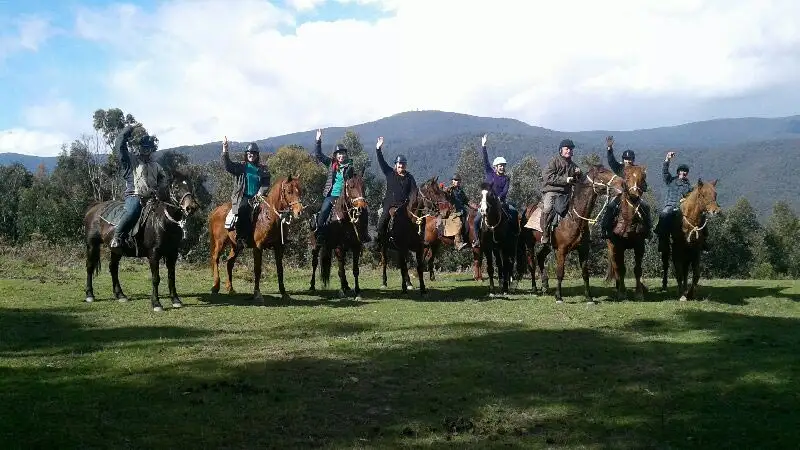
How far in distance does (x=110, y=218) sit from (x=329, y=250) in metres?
5.74

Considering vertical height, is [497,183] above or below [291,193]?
above

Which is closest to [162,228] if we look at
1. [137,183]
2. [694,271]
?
[137,183]

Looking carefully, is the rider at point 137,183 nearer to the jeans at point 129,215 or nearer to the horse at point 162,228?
the jeans at point 129,215

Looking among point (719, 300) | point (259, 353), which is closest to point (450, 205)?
point (719, 300)

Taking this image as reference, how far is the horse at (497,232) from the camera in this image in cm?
1825

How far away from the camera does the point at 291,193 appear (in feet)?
54.4

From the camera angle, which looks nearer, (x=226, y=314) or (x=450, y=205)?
(x=226, y=314)

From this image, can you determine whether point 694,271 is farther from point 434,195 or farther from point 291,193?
point 291,193

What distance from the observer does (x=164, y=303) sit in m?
16.5

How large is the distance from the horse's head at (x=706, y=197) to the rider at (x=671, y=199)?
59cm

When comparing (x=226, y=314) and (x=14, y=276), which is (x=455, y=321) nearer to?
(x=226, y=314)

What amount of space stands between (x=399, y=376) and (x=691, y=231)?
1079 centimetres

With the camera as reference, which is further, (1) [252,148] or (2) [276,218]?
(1) [252,148]

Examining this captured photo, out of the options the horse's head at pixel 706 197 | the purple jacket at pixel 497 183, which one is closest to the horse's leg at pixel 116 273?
the purple jacket at pixel 497 183
